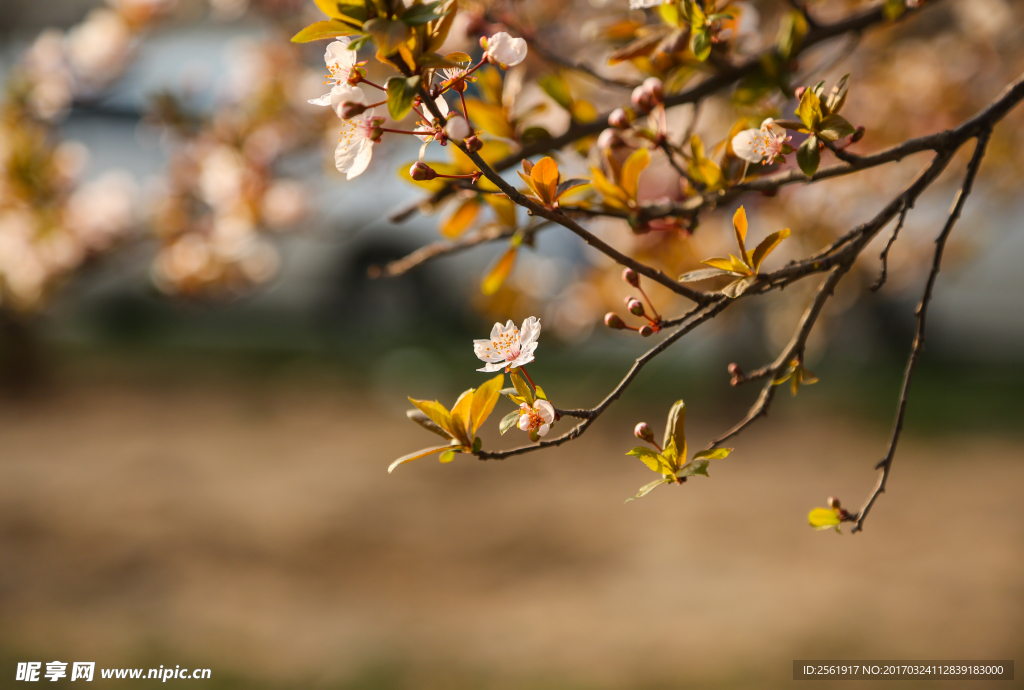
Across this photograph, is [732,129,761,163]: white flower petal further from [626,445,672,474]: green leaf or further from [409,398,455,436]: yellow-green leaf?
[409,398,455,436]: yellow-green leaf

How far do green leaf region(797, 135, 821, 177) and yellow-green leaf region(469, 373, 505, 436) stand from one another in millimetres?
459

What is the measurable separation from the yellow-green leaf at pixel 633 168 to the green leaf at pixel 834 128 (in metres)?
0.24

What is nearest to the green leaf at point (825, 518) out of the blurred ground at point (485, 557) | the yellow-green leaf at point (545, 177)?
the yellow-green leaf at point (545, 177)

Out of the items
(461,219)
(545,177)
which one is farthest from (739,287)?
(461,219)

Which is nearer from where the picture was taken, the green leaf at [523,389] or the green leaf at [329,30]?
the green leaf at [329,30]

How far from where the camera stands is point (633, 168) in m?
0.99

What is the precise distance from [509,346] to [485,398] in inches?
2.9

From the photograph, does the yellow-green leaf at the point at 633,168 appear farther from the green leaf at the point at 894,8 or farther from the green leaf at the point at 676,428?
the green leaf at the point at 894,8

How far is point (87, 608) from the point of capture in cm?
355

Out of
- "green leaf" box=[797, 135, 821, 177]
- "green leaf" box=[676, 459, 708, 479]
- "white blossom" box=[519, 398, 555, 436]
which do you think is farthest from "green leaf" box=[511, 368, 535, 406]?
"green leaf" box=[797, 135, 821, 177]

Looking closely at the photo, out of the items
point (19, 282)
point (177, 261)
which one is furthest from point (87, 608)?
point (177, 261)

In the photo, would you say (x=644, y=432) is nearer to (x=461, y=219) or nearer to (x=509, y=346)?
(x=509, y=346)

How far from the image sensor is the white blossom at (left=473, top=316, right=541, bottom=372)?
76 centimetres

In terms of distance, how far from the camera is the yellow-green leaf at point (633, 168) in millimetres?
984
